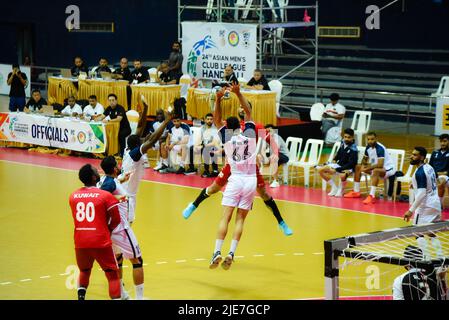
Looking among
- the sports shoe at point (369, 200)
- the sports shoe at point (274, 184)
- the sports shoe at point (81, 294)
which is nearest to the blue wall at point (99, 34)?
the sports shoe at point (274, 184)

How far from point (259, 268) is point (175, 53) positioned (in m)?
13.9

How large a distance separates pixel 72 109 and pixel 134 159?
11.5 meters

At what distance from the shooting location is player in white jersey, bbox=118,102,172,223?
12.2 meters

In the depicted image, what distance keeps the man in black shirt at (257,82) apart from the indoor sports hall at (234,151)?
0.12 ft

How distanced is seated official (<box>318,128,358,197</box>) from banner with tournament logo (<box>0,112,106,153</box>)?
242 inches

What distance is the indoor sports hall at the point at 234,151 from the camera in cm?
1215

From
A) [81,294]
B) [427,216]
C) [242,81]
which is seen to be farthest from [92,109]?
[81,294]

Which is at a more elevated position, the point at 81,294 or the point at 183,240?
the point at 81,294

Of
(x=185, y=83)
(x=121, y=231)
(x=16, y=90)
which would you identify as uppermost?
(x=185, y=83)

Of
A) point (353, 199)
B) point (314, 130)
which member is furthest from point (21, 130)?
point (353, 199)

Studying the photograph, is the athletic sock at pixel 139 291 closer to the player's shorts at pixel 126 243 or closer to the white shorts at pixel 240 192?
the player's shorts at pixel 126 243

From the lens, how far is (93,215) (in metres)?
9.90

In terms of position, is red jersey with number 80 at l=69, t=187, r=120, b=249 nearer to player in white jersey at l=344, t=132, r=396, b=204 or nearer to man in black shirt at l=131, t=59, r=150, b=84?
player in white jersey at l=344, t=132, r=396, b=204

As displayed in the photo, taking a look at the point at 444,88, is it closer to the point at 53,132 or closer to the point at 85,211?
the point at 53,132
